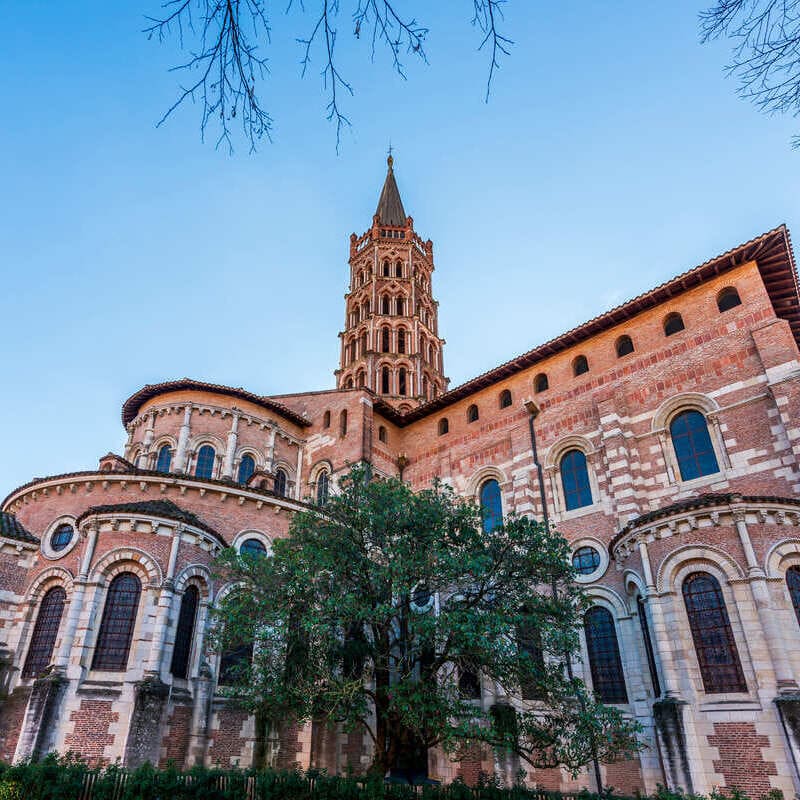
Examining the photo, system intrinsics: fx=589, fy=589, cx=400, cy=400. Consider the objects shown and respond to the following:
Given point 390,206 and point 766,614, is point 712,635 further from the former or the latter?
point 390,206

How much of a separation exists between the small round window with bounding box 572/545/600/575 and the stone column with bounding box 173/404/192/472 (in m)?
17.0

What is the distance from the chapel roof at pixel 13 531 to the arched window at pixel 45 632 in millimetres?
2176

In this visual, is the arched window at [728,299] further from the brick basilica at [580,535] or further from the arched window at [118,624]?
the arched window at [118,624]

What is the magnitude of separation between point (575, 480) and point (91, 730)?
1765 centimetres

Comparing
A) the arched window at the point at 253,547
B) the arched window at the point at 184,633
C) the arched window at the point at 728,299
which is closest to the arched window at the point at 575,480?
the arched window at the point at 728,299

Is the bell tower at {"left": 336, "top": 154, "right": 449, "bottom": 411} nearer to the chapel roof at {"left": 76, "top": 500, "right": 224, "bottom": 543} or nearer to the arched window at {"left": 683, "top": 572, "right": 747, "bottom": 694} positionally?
the chapel roof at {"left": 76, "top": 500, "right": 224, "bottom": 543}

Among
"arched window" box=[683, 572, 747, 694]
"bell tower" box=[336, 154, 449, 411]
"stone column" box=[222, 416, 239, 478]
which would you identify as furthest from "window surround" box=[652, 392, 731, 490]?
"bell tower" box=[336, 154, 449, 411]

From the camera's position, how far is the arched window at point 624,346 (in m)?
23.4

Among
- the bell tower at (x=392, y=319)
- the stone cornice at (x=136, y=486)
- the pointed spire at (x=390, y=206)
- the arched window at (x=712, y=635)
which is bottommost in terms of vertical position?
the arched window at (x=712, y=635)

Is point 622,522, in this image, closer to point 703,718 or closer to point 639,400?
point 639,400

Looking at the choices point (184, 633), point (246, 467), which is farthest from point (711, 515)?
point (246, 467)

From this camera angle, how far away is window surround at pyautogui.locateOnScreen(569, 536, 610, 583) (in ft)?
65.6

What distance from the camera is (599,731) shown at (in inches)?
525

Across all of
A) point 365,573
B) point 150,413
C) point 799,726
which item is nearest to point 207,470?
point 150,413
